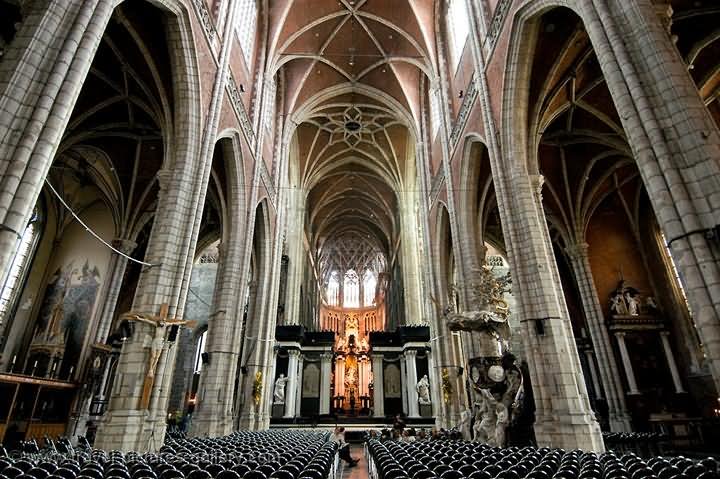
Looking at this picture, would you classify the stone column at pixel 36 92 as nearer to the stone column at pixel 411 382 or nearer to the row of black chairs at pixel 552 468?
the row of black chairs at pixel 552 468

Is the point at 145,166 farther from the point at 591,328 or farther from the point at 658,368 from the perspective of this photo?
the point at 658,368

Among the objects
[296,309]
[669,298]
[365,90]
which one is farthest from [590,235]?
[296,309]

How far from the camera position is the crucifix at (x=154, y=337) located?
7.94 meters

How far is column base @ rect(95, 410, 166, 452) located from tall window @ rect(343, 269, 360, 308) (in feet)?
129

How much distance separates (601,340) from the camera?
694 inches

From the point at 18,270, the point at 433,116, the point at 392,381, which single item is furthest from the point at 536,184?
the point at 18,270

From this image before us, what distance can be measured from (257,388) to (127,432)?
9248mm

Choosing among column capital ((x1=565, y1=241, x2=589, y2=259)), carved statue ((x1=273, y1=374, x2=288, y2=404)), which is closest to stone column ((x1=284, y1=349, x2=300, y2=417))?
carved statue ((x1=273, y1=374, x2=288, y2=404))

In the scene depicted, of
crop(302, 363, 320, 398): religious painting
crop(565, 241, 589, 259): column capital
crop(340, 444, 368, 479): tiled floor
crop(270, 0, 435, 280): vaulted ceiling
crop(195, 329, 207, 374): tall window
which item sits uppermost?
crop(270, 0, 435, 280): vaulted ceiling

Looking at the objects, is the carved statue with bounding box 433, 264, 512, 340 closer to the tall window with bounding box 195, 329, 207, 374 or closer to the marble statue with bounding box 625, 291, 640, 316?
the marble statue with bounding box 625, 291, 640, 316

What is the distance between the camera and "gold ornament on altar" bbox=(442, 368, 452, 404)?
15898 mm

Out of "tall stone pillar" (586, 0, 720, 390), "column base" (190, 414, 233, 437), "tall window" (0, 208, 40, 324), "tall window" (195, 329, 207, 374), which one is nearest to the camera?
"tall stone pillar" (586, 0, 720, 390)

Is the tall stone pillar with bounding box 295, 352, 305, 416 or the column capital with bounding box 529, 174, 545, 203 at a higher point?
the column capital with bounding box 529, 174, 545, 203

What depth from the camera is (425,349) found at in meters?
23.0
